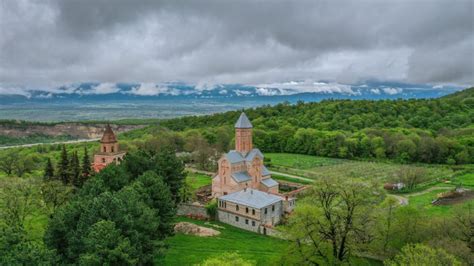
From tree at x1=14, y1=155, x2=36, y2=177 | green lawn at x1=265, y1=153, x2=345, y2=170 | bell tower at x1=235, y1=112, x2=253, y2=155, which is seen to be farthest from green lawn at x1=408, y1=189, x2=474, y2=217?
tree at x1=14, y1=155, x2=36, y2=177

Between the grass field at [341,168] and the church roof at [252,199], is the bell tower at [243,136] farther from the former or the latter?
the grass field at [341,168]

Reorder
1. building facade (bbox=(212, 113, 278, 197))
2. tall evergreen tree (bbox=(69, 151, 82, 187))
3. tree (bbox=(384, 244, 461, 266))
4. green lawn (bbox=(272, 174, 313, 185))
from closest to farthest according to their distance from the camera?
tree (bbox=(384, 244, 461, 266))
tall evergreen tree (bbox=(69, 151, 82, 187))
building facade (bbox=(212, 113, 278, 197))
green lawn (bbox=(272, 174, 313, 185))

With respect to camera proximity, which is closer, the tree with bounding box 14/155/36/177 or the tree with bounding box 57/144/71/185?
the tree with bounding box 57/144/71/185

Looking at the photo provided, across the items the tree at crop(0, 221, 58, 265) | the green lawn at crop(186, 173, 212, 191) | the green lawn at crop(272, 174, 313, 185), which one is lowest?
the green lawn at crop(272, 174, 313, 185)

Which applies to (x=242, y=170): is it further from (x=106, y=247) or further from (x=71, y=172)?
(x=106, y=247)

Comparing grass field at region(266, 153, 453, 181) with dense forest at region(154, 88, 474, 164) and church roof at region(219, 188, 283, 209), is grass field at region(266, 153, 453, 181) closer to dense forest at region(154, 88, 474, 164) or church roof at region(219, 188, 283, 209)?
dense forest at region(154, 88, 474, 164)

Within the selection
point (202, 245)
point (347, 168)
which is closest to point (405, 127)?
point (347, 168)
